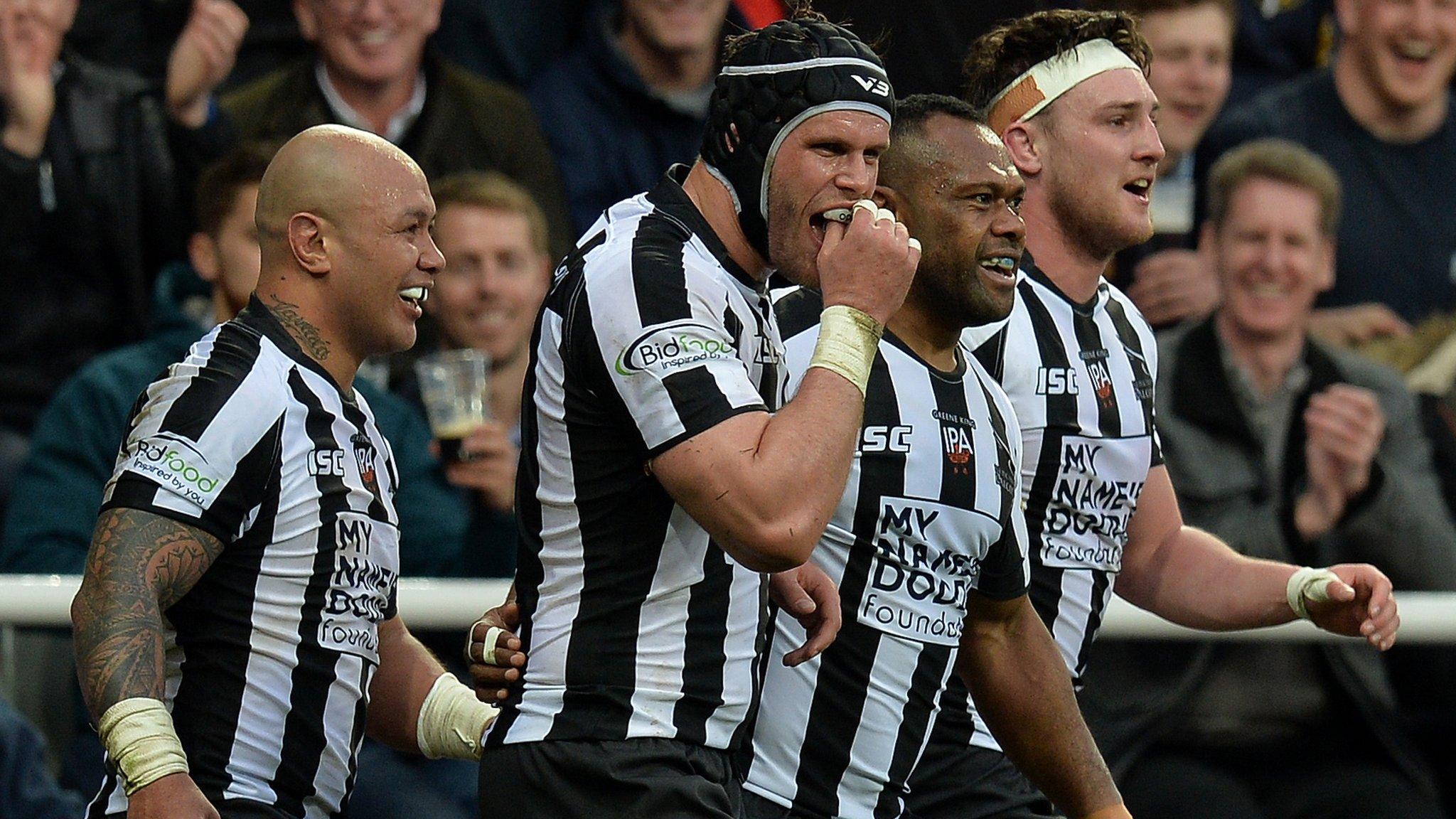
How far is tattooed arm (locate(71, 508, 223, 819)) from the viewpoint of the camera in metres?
3.25

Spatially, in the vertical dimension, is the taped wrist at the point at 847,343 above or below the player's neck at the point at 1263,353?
above

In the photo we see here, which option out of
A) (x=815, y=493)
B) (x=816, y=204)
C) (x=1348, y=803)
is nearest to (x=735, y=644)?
(x=815, y=493)

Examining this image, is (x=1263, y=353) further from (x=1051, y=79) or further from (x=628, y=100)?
(x=628, y=100)

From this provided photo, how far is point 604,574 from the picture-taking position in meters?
3.35

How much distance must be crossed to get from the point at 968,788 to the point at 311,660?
140 cm

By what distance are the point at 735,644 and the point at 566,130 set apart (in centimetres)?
407

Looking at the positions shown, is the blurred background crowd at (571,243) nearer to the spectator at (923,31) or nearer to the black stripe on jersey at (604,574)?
the spectator at (923,31)

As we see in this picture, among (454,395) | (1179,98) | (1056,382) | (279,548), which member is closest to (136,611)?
(279,548)

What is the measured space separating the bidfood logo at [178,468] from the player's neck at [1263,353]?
12.9 ft

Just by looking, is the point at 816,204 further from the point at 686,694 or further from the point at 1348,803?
the point at 1348,803

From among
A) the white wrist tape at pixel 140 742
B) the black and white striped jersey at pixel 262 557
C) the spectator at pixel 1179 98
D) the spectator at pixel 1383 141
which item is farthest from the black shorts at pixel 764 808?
the spectator at pixel 1383 141

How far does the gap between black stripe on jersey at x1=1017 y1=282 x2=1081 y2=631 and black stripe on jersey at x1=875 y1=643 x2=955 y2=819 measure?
17.0 inches

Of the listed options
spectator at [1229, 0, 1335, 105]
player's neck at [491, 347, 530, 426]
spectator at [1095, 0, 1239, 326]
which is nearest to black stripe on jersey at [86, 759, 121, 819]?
player's neck at [491, 347, 530, 426]

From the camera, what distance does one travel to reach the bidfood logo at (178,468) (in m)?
3.45
